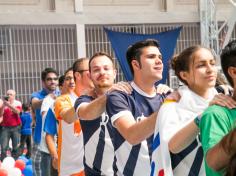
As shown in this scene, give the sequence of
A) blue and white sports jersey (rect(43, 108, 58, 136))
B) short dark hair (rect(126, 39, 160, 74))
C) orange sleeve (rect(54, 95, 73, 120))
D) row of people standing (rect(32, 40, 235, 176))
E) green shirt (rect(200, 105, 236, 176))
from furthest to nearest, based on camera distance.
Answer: blue and white sports jersey (rect(43, 108, 58, 136)) < orange sleeve (rect(54, 95, 73, 120)) < short dark hair (rect(126, 39, 160, 74)) < row of people standing (rect(32, 40, 235, 176)) < green shirt (rect(200, 105, 236, 176))

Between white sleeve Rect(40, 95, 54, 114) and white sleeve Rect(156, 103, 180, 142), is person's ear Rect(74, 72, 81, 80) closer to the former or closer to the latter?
white sleeve Rect(40, 95, 54, 114)

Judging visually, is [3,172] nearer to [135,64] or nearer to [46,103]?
[46,103]

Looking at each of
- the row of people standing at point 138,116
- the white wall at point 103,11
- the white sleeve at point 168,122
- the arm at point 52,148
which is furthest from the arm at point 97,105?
the white wall at point 103,11

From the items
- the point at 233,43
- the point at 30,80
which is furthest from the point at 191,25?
the point at 233,43

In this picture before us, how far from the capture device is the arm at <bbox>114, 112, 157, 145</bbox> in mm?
3730

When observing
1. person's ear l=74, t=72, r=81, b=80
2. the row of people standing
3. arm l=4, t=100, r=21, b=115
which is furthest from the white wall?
person's ear l=74, t=72, r=81, b=80

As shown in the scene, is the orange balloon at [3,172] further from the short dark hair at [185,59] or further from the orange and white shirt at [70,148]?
the short dark hair at [185,59]

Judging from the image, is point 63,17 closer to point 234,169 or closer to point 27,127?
point 27,127

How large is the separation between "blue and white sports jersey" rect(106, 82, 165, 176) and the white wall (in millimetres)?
14616

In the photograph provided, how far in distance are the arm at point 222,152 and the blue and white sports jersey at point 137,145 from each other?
5.35ft

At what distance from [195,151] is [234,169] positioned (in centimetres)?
132

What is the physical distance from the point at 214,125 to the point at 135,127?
41.6 inches

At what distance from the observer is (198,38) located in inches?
789

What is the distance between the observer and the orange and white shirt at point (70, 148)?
20.5ft
